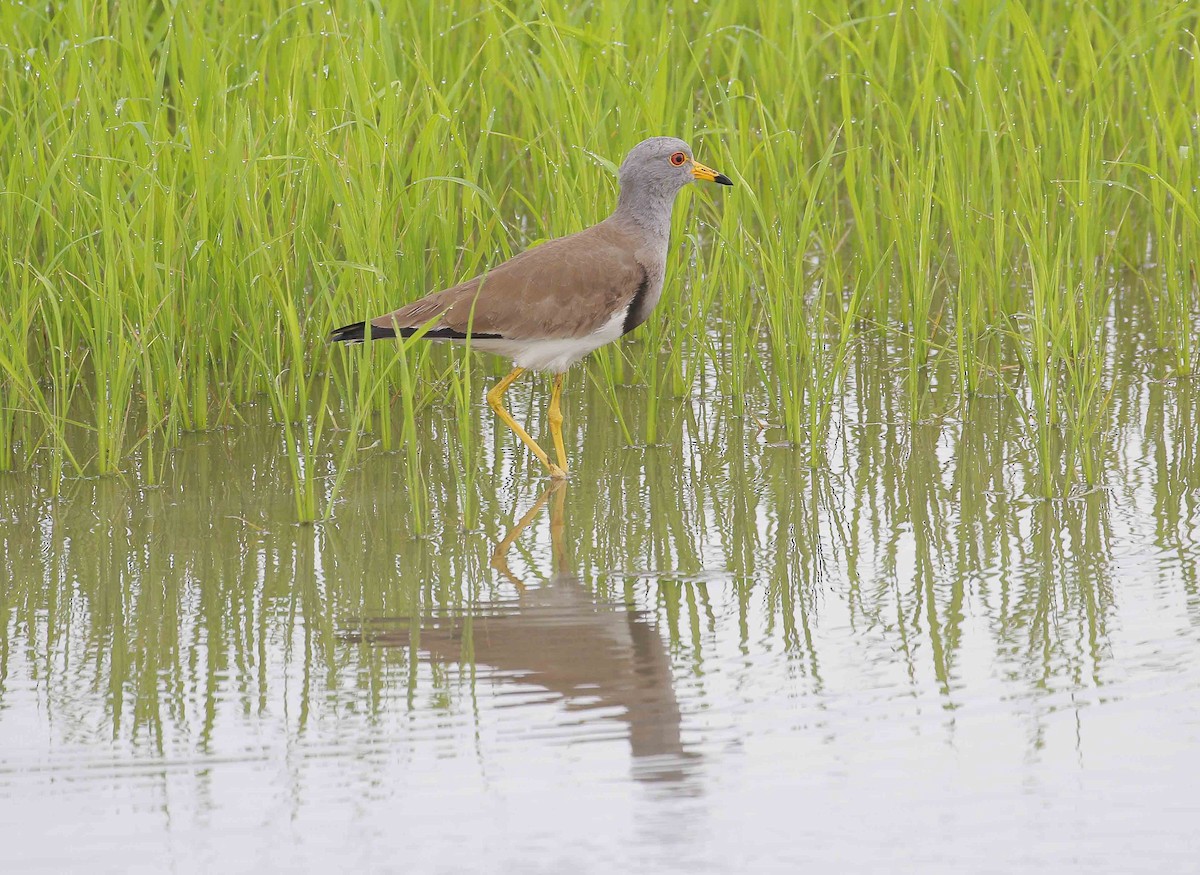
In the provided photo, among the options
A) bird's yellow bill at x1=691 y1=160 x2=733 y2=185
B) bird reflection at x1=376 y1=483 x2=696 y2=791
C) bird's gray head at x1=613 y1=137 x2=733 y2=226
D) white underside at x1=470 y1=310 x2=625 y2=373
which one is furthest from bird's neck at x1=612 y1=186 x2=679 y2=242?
bird reflection at x1=376 y1=483 x2=696 y2=791

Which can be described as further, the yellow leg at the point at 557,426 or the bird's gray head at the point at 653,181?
the bird's gray head at the point at 653,181

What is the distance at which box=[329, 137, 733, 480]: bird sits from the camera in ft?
17.3

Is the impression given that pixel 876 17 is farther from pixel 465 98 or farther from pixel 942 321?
pixel 465 98

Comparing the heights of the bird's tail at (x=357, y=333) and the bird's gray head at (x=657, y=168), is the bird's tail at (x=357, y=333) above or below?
below

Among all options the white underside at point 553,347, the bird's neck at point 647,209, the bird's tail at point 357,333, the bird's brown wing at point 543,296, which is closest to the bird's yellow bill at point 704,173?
the bird's neck at point 647,209

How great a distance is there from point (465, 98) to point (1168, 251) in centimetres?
282

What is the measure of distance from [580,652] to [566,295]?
1.77m

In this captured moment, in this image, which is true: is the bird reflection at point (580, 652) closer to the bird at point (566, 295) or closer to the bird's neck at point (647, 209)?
the bird at point (566, 295)

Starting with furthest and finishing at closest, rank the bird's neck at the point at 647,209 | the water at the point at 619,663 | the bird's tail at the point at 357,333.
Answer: the bird's neck at the point at 647,209 < the bird's tail at the point at 357,333 < the water at the point at 619,663

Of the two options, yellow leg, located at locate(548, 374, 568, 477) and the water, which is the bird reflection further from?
yellow leg, located at locate(548, 374, 568, 477)

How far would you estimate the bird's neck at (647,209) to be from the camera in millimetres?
5680

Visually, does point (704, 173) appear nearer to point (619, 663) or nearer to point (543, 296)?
point (543, 296)

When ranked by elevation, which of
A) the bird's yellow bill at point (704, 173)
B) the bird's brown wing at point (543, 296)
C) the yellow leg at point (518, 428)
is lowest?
the yellow leg at point (518, 428)

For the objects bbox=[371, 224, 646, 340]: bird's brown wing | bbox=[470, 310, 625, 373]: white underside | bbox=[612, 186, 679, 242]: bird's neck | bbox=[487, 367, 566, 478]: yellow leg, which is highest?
bbox=[612, 186, 679, 242]: bird's neck
